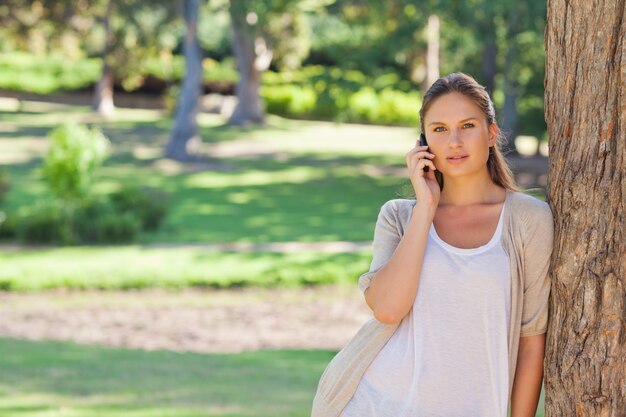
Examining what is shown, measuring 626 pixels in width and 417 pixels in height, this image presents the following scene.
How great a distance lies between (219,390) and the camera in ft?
24.1

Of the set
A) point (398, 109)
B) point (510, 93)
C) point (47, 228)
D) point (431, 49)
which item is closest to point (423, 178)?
point (47, 228)

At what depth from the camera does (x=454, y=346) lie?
8.68 feet

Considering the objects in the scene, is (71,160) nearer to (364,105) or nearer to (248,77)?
(248,77)

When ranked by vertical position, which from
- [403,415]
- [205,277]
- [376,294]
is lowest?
[205,277]

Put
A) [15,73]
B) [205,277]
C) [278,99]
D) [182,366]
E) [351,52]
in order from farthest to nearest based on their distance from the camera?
[15,73]
[278,99]
[351,52]
[205,277]
[182,366]

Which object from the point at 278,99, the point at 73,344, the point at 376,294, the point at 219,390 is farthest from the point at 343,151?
the point at 376,294

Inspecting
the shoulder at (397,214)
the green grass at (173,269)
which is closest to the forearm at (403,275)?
the shoulder at (397,214)

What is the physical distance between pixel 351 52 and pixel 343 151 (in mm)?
5345

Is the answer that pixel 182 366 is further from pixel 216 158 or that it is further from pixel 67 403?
pixel 216 158

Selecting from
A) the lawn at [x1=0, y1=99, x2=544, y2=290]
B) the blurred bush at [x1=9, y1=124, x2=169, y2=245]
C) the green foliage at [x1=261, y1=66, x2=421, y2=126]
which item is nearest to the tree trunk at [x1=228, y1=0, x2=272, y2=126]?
the lawn at [x1=0, y1=99, x2=544, y2=290]

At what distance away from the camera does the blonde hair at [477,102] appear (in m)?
2.82

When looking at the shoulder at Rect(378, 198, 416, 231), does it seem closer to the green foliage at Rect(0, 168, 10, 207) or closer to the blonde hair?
the blonde hair

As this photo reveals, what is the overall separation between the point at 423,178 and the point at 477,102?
25 centimetres

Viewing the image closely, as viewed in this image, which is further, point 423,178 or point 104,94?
point 104,94
